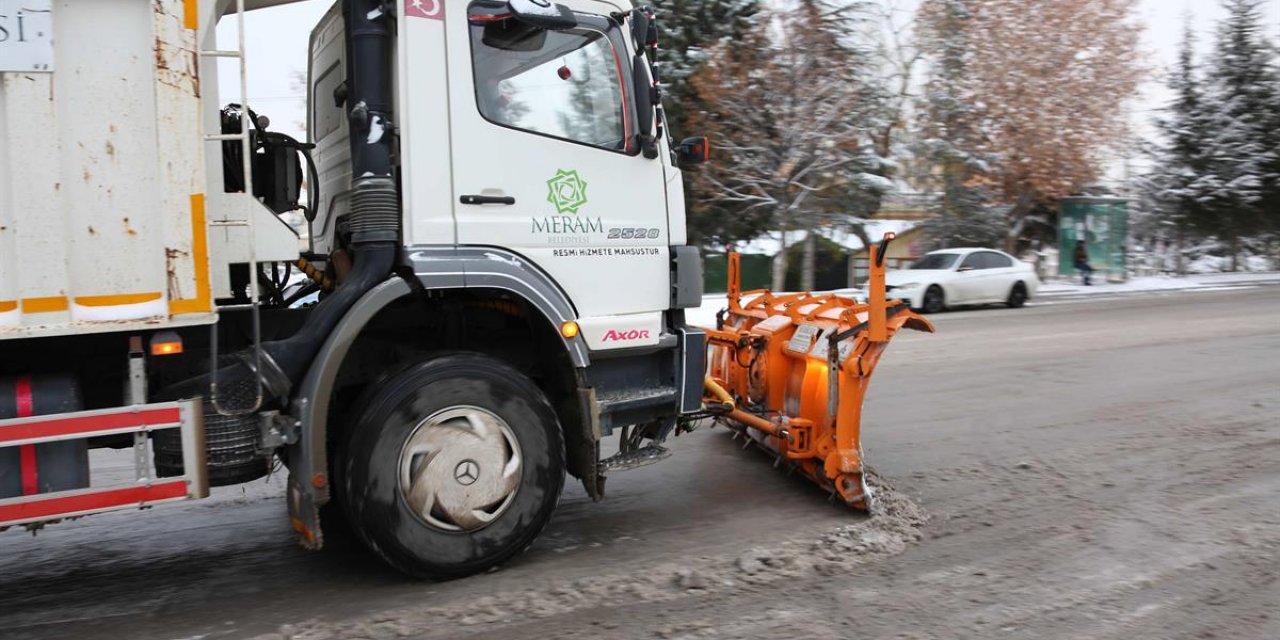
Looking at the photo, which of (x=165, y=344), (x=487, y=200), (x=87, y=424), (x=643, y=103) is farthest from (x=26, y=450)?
(x=643, y=103)

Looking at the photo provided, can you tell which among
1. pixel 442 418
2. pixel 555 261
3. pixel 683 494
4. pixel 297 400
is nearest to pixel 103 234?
pixel 297 400

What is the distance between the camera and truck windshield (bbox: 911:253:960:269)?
20773mm

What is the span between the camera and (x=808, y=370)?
19.3 ft

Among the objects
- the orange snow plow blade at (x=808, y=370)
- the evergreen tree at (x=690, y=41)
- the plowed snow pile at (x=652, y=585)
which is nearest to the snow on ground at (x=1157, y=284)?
the evergreen tree at (x=690, y=41)

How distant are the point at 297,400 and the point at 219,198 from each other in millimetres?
929

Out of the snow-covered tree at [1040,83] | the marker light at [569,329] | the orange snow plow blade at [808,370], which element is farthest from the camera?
→ the snow-covered tree at [1040,83]

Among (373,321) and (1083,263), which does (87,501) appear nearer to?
(373,321)

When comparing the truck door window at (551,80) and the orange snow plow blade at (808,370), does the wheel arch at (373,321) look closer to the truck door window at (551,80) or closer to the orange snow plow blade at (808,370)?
the truck door window at (551,80)

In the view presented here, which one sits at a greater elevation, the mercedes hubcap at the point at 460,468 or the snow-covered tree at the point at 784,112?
the snow-covered tree at the point at 784,112

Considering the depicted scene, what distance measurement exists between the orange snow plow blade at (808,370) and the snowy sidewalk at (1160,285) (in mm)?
20286

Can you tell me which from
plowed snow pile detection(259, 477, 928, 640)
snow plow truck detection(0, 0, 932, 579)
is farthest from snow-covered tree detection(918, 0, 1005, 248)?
plowed snow pile detection(259, 477, 928, 640)

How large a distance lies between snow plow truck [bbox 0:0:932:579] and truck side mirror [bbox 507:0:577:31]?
0.02 m

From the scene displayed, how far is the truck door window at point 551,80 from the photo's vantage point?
4.55m

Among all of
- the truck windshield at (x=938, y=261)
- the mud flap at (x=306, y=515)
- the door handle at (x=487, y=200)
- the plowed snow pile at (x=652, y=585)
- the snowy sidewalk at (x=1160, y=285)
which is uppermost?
the door handle at (x=487, y=200)
